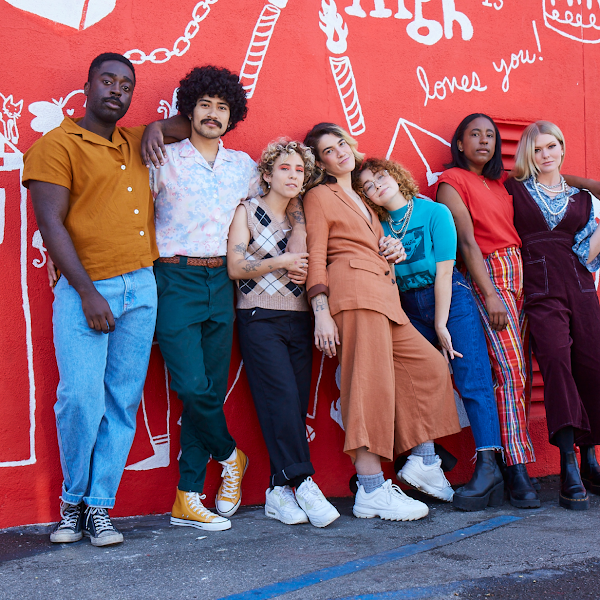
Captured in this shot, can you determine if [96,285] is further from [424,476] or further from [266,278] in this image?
[424,476]

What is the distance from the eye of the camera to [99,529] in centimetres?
300

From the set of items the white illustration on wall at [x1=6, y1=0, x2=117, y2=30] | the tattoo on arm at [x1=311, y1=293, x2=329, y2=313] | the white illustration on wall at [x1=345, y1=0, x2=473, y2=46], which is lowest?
the tattoo on arm at [x1=311, y1=293, x2=329, y2=313]

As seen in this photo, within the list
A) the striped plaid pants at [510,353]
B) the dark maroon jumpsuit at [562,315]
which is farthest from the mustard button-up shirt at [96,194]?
the dark maroon jumpsuit at [562,315]

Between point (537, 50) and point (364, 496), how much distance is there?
11.7 ft

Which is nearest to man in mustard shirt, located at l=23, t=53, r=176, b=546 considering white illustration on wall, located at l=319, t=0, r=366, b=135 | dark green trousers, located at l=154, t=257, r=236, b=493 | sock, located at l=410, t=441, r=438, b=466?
dark green trousers, located at l=154, t=257, r=236, b=493

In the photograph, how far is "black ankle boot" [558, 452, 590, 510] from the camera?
3.63 metres

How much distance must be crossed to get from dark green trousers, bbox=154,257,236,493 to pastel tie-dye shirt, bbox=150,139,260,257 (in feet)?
0.35

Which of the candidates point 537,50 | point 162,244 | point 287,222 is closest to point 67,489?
point 162,244

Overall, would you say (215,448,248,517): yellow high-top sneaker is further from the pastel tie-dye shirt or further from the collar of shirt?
the collar of shirt

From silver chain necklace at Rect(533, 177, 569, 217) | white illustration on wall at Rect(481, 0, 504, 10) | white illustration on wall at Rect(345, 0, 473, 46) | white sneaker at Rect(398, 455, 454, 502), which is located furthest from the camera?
white illustration on wall at Rect(481, 0, 504, 10)

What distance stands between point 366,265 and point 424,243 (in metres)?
0.46

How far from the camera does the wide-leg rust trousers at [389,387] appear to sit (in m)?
3.47

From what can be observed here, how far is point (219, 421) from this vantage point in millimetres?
3451

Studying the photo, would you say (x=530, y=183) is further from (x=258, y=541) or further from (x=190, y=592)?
(x=190, y=592)
